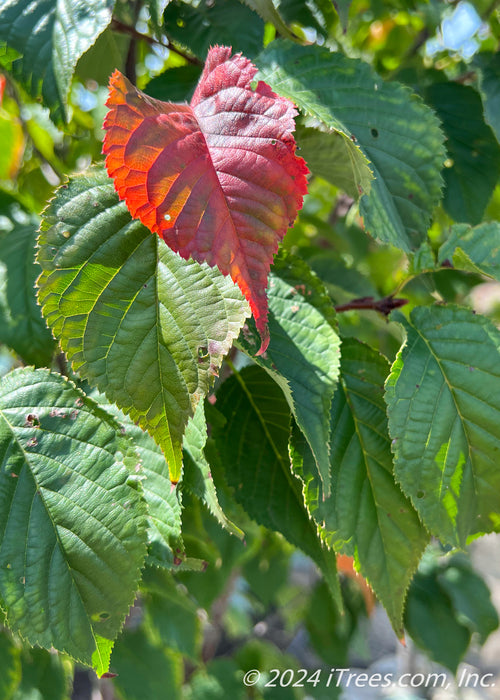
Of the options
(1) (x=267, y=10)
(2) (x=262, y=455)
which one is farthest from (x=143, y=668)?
(1) (x=267, y=10)

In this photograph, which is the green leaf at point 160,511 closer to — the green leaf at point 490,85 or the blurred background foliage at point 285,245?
the blurred background foliage at point 285,245

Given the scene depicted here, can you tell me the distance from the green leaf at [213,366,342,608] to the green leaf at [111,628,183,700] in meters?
0.64

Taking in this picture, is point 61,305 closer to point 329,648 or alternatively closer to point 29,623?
point 29,623

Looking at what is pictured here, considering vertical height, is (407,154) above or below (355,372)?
above

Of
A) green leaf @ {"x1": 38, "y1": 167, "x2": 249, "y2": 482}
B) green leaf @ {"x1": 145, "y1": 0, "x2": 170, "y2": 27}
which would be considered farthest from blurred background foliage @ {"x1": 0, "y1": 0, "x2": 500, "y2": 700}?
green leaf @ {"x1": 38, "y1": 167, "x2": 249, "y2": 482}

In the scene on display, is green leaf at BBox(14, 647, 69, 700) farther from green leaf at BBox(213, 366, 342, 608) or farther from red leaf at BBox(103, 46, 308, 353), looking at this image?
red leaf at BBox(103, 46, 308, 353)

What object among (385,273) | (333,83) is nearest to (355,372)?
(333,83)

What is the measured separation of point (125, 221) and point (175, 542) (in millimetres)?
250

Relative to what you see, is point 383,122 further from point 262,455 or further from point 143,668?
point 143,668

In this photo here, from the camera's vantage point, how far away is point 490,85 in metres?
0.71

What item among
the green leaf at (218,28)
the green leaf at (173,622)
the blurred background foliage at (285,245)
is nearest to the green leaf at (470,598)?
the blurred background foliage at (285,245)

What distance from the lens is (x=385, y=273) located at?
138cm

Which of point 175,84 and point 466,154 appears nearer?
point 175,84

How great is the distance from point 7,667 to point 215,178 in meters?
0.82
